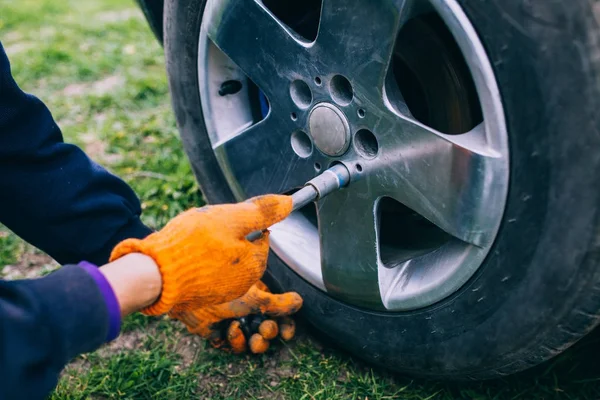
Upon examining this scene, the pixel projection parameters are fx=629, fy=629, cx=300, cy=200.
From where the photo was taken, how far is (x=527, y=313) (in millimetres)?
1186

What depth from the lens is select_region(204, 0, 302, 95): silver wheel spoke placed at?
1422mm

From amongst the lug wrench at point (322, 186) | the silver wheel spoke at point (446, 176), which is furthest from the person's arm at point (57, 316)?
the silver wheel spoke at point (446, 176)

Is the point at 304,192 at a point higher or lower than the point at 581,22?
lower

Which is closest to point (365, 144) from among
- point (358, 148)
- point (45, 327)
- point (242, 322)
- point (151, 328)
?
point (358, 148)

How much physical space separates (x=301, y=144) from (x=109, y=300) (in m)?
0.60

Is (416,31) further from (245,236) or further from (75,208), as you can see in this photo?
(75,208)

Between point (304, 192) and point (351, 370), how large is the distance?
0.50 m

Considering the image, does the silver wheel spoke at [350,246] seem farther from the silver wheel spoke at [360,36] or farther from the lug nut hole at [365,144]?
the silver wheel spoke at [360,36]

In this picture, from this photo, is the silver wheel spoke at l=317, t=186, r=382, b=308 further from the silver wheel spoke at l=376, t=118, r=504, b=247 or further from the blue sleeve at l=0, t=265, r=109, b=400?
the blue sleeve at l=0, t=265, r=109, b=400

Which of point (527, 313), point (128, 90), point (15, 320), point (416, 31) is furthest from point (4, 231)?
point (527, 313)

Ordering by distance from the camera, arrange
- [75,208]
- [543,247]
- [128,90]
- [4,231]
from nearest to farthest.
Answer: [543,247] → [75,208] → [4,231] → [128,90]

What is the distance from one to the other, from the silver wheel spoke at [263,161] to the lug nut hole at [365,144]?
16 centimetres

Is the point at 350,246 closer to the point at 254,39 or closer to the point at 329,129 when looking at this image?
the point at 329,129

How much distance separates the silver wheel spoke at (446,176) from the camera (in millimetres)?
1155
